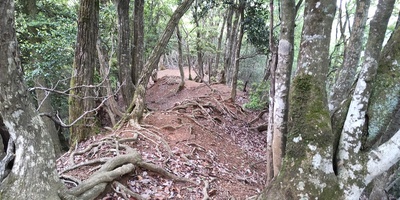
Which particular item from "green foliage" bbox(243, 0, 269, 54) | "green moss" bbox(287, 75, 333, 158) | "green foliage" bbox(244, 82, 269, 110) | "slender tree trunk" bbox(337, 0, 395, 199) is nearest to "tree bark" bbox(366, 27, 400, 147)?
Answer: "slender tree trunk" bbox(337, 0, 395, 199)

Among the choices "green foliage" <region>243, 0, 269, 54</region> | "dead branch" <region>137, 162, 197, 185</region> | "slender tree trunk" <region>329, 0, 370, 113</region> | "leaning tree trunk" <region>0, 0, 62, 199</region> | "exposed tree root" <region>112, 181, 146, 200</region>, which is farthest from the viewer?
"green foliage" <region>243, 0, 269, 54</region>

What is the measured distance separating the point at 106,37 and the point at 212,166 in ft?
24.9

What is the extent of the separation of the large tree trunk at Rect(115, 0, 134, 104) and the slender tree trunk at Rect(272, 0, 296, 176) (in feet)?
19.1

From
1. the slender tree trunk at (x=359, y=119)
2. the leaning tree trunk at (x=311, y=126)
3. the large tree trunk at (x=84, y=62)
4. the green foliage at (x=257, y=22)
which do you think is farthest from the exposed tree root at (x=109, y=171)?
the green foliage at (x=257, y=22)

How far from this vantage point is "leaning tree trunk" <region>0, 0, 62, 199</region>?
2.39m

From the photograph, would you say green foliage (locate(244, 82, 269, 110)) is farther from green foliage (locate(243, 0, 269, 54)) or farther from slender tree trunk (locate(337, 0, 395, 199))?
slender tree trunk (locate(337, 0, 395, 199))

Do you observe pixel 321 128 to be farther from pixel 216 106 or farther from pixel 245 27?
pixel 245 27

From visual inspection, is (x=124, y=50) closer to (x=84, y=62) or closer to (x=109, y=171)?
(x=84, y=62)

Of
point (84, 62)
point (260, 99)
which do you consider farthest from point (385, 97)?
point (260, 99)

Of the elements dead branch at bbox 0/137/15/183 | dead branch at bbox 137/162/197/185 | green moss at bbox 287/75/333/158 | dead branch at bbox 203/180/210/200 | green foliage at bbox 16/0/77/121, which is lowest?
dead branch at bbox 203/180/210/200

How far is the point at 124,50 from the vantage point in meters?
8.77

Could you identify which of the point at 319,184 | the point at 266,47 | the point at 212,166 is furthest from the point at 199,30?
the point at 319,184

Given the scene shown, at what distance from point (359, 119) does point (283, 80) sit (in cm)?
116

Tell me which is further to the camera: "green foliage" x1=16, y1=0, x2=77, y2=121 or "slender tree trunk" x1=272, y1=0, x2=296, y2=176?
"green foliage" x1=16, y1=0, x2=77, y2=121
